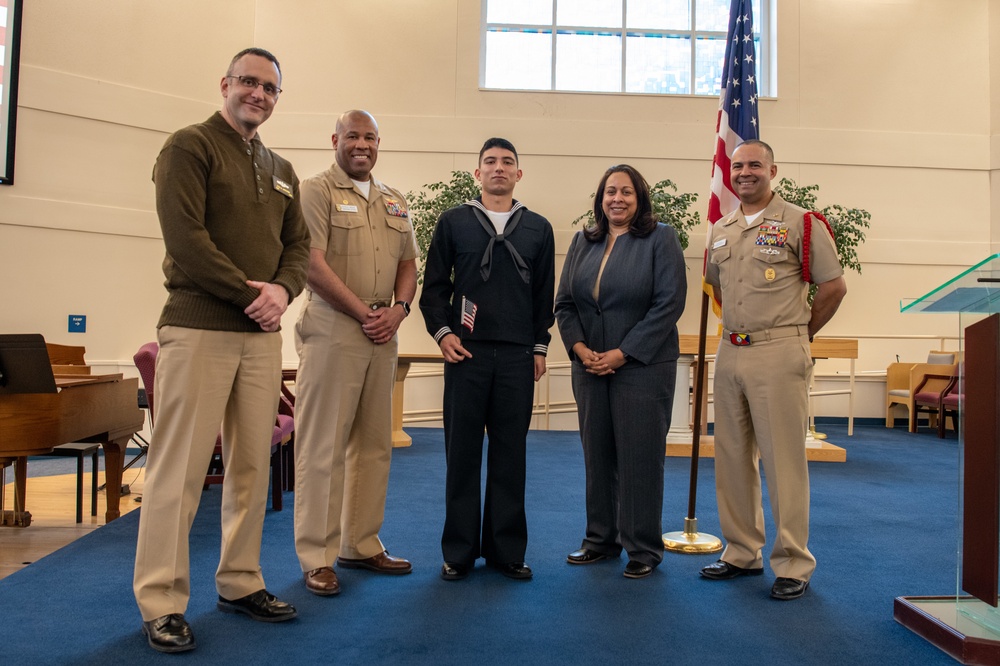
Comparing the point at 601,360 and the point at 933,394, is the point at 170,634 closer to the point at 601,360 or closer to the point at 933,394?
the point at 601,360

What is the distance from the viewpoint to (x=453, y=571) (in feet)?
9.00

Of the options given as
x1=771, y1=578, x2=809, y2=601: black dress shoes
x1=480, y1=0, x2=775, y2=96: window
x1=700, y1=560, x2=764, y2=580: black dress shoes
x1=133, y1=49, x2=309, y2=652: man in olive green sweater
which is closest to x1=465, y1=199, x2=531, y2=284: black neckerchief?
x1=133, y1=49, x2=309, y2=652: man in olive green sweater

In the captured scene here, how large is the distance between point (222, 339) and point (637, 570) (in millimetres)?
1630

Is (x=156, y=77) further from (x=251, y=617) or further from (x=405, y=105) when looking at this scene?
(x=251, y=617)

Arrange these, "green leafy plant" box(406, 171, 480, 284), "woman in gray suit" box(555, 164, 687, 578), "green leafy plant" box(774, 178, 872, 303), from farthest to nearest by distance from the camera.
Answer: "green leafy plant" box(774, 178, 872, 303) → "green leafy plant" box(406, 171, 480, 284) → "woman in gray suit" box(555, 164, 687, 578)

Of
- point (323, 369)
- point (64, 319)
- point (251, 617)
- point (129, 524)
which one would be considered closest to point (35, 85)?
point (64, 319)

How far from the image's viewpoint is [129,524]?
361cm

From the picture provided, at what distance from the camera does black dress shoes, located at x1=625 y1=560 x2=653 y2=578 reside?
280cm

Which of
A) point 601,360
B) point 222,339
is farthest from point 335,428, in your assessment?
point 601,360

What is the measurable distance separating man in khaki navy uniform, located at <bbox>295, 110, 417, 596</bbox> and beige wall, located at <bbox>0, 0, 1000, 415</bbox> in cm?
523

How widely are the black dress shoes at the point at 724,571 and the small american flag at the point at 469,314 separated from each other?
3.97ft

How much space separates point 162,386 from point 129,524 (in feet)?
5.98

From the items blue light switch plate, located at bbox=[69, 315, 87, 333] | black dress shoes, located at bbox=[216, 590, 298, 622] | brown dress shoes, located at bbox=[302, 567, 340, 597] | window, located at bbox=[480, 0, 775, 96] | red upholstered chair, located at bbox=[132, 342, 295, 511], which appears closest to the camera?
black dress shoes, located at bbox=[216, 590, 298, 622]

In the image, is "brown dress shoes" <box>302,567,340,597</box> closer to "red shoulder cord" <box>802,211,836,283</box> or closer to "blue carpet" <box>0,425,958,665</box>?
"blue carpet" <box>0,425,958,665</box>
